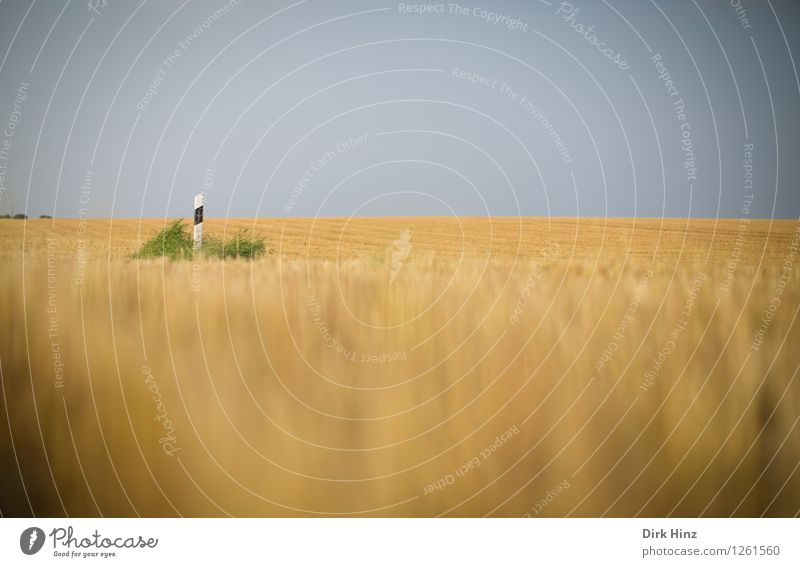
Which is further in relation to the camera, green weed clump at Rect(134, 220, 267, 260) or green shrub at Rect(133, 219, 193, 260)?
green shrub at Rect(133, 219, 193, 260)

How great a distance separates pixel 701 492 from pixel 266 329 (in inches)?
68.5

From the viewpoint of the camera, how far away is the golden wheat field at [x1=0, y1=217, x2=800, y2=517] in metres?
2.20

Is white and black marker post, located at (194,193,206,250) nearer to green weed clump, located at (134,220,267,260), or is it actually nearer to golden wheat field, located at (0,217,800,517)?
green weed clump, located at (134,220,267,260)

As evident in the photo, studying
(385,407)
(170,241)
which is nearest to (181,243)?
(170,241)

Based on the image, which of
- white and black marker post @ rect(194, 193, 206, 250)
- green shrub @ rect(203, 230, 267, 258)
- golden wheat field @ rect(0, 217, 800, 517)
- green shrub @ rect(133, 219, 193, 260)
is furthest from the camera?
green shrub @ rect(133, 219, 193, 260)

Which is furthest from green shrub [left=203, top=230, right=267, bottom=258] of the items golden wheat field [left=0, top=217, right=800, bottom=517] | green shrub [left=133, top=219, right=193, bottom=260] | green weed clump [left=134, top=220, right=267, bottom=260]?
golden wheat field [left=0, top=217, right=800, bottom=517]

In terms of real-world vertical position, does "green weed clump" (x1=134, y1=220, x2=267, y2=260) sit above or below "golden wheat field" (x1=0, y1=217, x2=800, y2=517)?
above

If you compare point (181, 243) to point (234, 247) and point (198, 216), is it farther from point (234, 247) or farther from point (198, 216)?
point (198, 216)

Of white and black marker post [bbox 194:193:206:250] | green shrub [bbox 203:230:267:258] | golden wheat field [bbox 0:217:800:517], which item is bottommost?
golden wheat field [bbox 0:217:800:517]

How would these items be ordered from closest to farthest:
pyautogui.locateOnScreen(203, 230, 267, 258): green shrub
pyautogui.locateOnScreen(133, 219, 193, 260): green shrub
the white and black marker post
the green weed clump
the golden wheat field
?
the golden wheat field
the white and black marker post
pyautogui.locateOnScreen(203, 230, 267, 258): green shrub
the green weed clump
pyautogui.locateOnScreen(133, 219, 193, 260): green shrub

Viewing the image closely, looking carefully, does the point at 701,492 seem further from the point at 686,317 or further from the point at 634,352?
the point at 686,317

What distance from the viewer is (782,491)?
2346mm

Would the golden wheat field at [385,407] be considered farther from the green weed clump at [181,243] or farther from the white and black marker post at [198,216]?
the green weed clump at [181,243]
